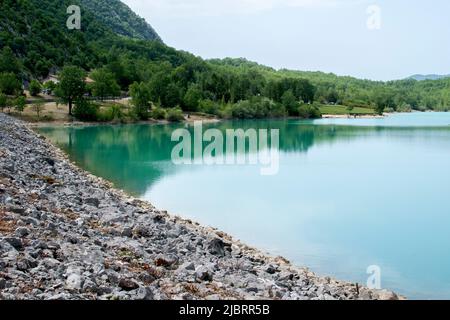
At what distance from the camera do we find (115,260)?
1285 centimetres

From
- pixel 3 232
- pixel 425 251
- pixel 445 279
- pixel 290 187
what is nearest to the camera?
pixel 3 232

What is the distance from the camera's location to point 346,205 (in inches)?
1240

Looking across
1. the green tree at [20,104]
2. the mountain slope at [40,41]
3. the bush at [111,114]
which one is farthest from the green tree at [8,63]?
the green tree at [20,104]

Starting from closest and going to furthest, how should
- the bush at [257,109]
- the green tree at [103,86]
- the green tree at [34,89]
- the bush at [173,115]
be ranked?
the green tree at [34,89], the green tree at [103,86], the bush at [173,115], the bush at [257,109]

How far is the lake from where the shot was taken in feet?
68.0

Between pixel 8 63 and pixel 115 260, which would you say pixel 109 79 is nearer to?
pixel 8 63

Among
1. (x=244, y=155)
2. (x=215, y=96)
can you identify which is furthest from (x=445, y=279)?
(x=215, y=96)

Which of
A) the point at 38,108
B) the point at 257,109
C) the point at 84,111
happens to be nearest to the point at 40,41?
the point at 257,109

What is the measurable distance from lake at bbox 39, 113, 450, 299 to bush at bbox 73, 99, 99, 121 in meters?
25.5

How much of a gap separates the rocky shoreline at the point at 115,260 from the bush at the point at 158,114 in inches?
3274

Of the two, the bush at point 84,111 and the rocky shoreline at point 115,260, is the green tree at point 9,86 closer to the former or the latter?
the bush at point 84,111

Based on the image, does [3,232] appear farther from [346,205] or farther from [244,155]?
[244,155]

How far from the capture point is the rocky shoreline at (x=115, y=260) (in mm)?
10305
